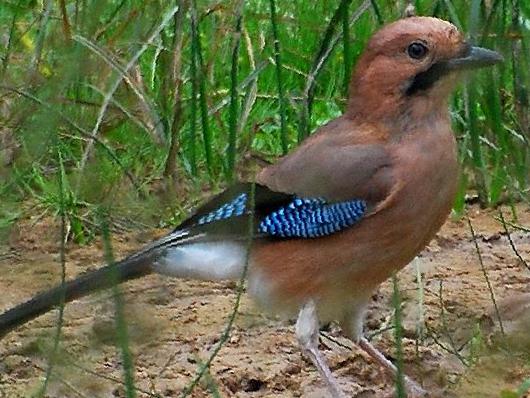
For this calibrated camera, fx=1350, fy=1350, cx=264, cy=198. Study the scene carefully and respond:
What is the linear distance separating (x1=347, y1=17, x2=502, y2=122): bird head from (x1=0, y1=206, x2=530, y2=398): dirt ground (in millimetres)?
596

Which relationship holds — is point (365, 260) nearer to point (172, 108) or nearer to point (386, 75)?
point (386, 75)

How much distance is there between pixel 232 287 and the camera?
461 centimetres

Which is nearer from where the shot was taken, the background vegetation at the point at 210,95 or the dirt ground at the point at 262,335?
the dirt ground at the point at 262,335

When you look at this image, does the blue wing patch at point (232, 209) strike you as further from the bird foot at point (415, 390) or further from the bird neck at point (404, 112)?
the bird foot at point (415, 390)

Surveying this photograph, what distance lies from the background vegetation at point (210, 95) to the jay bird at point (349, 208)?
11.8 inches

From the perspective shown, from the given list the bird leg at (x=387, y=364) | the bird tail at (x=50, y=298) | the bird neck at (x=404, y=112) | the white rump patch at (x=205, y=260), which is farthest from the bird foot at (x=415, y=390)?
the bird tail at (x=50, y=298)

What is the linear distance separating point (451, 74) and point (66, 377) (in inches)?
66.0

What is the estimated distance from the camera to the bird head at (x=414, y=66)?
3.73 meters

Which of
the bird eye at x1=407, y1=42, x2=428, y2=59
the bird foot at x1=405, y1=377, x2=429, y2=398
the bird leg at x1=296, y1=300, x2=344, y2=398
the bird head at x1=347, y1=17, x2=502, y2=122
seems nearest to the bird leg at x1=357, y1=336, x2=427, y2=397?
the bird foot at x1=405, y1=377, x2=429, y2=398

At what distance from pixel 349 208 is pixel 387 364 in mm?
462

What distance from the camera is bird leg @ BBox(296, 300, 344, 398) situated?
12.1 ft

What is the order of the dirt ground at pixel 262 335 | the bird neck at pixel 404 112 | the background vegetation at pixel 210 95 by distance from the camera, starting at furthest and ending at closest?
the background vegetation at pixel 210 95 → the bird neck at pixel 404 112 → the dirt ground at pixel 262 335

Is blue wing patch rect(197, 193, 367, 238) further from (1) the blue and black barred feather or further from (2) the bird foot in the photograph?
(2) the bird foot

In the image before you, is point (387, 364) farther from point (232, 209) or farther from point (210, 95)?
point (210, 95)
